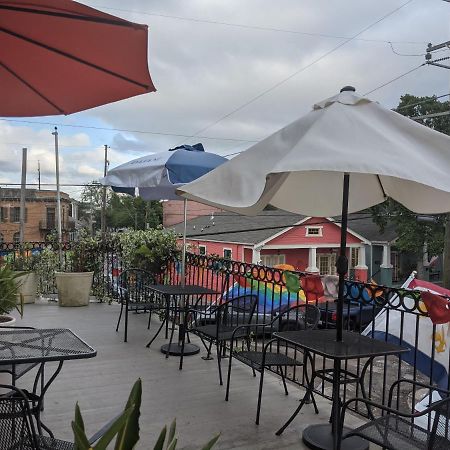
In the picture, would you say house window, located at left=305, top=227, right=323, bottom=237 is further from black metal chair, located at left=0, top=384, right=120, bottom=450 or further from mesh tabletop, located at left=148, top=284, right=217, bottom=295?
black metal chair, located at left=0, top=384, right=120, bottom=450

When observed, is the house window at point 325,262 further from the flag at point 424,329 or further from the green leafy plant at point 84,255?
the flag at point 424,329

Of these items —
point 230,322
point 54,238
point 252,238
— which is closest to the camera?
point 230,322

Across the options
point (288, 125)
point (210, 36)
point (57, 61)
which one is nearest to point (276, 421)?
point (288, 125)

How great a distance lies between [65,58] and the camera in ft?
8.70

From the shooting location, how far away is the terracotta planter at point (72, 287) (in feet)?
24.0

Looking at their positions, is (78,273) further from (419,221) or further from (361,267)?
(361,267)

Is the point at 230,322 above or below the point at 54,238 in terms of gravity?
below

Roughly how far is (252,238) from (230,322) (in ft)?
73.3

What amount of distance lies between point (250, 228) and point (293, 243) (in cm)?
299

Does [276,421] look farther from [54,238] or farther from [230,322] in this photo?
[54,238]

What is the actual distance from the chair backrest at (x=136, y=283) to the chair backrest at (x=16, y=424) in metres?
4.10

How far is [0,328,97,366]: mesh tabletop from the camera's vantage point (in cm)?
234

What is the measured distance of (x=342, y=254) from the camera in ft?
9.98

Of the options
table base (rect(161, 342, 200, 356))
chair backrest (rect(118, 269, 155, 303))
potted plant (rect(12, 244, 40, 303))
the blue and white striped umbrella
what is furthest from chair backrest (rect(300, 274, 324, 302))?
potted plant (rect(12, 244, 40, 303))
